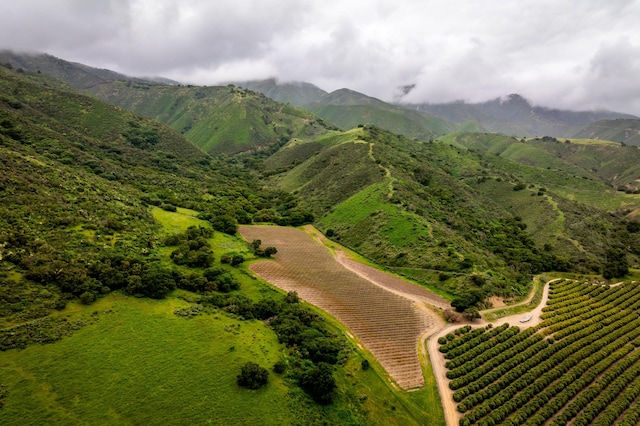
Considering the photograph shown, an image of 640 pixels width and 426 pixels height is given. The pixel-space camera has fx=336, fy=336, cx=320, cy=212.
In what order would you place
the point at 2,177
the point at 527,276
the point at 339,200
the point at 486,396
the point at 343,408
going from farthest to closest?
the point at 339,200 < the point at 527,276 < the point at 2,177 < the point at 486,396 < the point at 343,408

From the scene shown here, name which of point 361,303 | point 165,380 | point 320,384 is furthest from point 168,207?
point 320,384

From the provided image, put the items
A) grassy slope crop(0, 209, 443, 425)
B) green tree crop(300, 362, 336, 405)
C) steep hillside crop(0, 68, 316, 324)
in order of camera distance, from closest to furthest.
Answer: grassy slope crop(0, 209, 443, 425) < green tree crop(300, 362, 336, 405) < steep hillside crop(0, 68, 316, 324)

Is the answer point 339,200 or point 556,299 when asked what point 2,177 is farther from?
point 556,299

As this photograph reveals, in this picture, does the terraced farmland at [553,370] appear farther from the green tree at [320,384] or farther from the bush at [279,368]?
the bush at [279,368]

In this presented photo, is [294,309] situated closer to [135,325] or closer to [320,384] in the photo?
[320,384]

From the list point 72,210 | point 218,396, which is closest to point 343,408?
point 218,396

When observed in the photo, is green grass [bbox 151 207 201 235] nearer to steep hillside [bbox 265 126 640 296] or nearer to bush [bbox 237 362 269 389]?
steep hillside [bbox 265 126 640 296]

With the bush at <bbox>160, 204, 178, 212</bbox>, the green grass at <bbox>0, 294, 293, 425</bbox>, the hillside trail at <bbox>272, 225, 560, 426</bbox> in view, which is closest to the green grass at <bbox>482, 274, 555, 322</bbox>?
the hillside trail at <bbox>272, 225, 560, 426</bbox>
